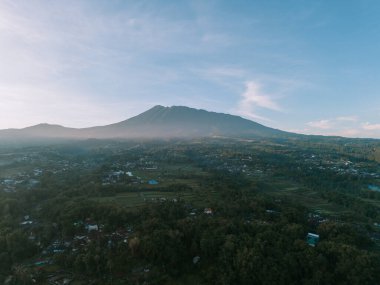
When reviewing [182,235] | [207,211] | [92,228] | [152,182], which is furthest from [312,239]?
[152,182]

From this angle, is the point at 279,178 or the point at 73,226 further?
the point at 279,178

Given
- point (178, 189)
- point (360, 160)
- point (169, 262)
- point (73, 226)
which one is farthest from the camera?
point (360, 160)

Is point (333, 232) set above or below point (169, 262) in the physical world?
above

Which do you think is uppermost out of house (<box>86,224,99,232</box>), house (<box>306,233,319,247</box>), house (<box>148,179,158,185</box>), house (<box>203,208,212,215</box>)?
house (<box>148,179,158,185</box>)

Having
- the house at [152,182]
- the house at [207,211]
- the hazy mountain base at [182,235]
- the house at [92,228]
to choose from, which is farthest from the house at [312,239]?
the house at [152,182]

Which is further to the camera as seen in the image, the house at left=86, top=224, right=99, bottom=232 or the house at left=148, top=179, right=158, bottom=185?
the house at left=148, top=179, right=158, bottom=185

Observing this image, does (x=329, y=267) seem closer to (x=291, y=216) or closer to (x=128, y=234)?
(x=291, y=216)

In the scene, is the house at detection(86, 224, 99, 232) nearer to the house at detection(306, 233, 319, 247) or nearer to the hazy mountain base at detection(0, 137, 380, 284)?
the hazy mountain base at detection(0, 137, 380, 284)

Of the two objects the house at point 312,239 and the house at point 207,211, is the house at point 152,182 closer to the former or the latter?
the house at point 207,211

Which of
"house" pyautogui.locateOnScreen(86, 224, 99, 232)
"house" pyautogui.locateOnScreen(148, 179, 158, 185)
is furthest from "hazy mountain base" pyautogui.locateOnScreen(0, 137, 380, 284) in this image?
"house" pyautogui.locateOnScreen(148, 179, 158, 185)

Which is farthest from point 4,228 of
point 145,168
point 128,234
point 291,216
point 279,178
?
point 279,178

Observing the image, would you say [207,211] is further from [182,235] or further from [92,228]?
[92,228]
